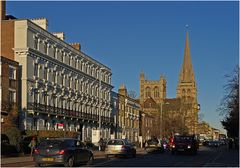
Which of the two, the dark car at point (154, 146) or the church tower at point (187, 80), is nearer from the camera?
the dark car at point (154, 146)

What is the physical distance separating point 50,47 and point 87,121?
61.0ft

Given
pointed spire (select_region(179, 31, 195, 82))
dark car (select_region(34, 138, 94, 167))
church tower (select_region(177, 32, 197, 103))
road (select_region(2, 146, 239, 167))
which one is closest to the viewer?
dark car (select_region(34, 138, 94, 167))

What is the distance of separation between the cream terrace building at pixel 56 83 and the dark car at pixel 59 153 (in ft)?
63.0

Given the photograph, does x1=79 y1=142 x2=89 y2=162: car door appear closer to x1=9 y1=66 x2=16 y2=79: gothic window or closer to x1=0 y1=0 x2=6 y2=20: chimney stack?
x1=9 y1=66 x2=16 y2=79: gothic window

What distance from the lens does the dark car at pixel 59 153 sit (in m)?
25.7

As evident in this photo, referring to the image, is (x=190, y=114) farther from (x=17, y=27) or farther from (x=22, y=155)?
(x=22, y=155)

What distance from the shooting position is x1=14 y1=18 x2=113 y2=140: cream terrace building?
58250mm

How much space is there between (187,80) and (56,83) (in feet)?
434

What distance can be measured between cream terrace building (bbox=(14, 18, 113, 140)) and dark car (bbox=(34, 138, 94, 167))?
1920 cm

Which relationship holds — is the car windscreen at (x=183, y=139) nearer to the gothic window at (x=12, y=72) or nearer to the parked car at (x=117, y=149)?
the parked car at (x=117, y=149)

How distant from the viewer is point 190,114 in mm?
134875

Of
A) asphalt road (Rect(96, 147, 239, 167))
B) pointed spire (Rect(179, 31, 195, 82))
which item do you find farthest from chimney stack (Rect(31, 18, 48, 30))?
pointed spire (Rect(179, 31, 195, 82))

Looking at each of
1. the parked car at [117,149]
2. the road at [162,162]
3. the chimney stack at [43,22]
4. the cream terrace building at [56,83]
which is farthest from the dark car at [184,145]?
the chimney stack at [43,22]

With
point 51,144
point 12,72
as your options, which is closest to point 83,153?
point 51,144
